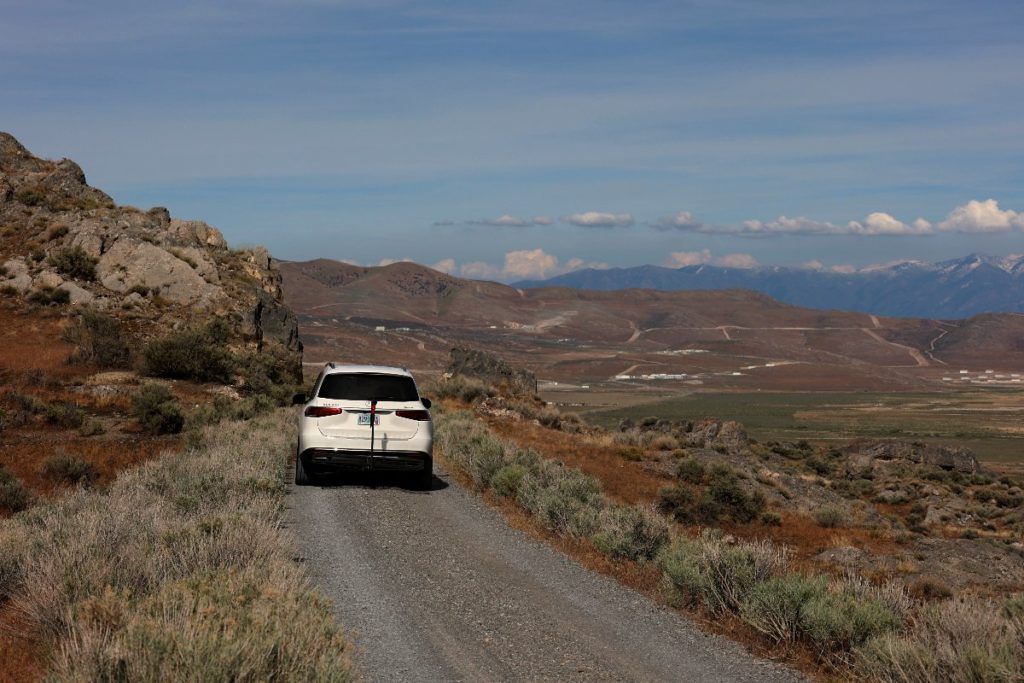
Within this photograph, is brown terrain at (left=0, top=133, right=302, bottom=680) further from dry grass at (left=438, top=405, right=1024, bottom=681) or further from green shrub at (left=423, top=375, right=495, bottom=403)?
dry grass at (left=438, top=405, right=1024, bottom=681)

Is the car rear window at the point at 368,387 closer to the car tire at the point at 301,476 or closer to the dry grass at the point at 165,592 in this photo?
the car tire at the point at 301,476

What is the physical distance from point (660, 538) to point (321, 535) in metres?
4.29

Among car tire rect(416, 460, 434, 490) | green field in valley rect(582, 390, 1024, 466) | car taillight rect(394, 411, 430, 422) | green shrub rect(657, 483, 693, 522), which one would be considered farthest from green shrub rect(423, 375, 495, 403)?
green field in valley rect(582, 390, 1024, 466)

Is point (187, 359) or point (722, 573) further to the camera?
point (187, 359)

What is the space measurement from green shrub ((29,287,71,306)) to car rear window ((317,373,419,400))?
23331 millimetres

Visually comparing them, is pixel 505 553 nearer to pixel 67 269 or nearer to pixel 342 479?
pixel 342 479

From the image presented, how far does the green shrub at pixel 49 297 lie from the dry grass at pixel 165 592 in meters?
24.8

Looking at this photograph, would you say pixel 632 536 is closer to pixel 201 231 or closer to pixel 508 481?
pixel 508 481

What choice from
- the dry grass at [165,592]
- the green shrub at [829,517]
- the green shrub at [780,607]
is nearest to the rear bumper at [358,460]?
the dry grass at [165,592]

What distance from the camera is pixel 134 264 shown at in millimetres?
36625

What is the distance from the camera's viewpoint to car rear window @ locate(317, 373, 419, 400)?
49.1 feet

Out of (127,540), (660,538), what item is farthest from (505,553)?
(127,540)

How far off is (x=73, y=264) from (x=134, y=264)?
2.20 m

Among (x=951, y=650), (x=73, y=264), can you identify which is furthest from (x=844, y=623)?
(x=73, y=264)
